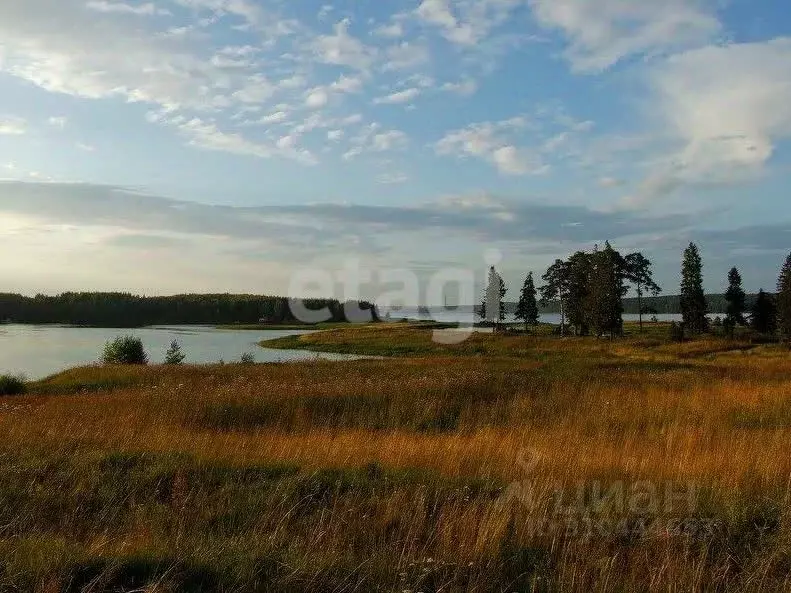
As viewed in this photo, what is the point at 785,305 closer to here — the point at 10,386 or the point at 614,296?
the point at 614,296

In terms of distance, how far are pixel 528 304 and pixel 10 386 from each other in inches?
3541

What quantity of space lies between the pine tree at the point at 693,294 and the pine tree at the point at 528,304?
2491cm

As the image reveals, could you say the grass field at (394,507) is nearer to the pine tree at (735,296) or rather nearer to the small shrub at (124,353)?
the small shrub at (124,353)

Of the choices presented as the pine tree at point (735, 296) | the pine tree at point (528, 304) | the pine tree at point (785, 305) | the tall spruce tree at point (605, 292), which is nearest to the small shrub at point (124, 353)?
the tall spruce tree at point (605, 292)

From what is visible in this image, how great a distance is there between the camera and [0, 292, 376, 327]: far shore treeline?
14200 cm

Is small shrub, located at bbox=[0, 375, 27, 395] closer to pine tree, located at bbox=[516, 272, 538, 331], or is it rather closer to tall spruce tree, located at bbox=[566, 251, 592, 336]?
tall spruce tree, located at bbox=[566, 251, 592, 336]

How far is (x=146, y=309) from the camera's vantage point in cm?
15675

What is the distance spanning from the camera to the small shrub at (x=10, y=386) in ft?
73.4

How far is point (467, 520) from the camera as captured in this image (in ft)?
16.4

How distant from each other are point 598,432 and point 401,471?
503cm

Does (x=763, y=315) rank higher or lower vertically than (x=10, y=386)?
higher

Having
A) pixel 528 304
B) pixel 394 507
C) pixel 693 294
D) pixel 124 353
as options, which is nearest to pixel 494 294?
pixel 528 304

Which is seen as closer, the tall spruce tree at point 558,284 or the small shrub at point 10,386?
the small shrub at point 10,386

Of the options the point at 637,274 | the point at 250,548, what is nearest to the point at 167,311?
the point at 637,274
